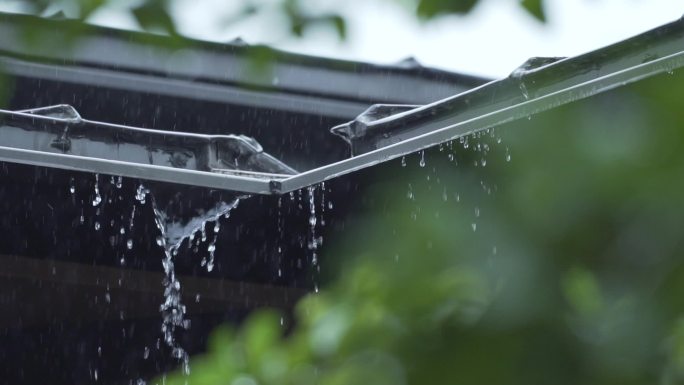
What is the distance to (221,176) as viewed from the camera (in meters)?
5.29

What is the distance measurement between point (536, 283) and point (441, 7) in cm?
51

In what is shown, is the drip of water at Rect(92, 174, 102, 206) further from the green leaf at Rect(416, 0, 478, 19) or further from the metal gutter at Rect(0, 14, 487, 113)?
the green leaf at Rect(416, 0, 478, 19)

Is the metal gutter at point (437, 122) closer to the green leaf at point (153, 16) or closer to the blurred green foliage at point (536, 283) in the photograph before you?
the green leaf at point (153, 16)

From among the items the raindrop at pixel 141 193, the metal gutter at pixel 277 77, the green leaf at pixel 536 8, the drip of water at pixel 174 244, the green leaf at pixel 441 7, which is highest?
the metal gutter at pixel 277 77

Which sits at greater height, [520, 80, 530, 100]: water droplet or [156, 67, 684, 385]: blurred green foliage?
[520, 80, 530, 100]: water droplet

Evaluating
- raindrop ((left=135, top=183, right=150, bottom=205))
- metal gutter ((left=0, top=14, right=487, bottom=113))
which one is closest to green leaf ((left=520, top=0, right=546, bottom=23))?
raindrop ((left=135, top=183, right=150, bottom=205))

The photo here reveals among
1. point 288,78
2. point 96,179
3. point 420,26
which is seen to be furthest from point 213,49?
point 420,26

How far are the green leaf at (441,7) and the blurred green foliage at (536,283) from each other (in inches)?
12.7

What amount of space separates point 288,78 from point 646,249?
25.7ft

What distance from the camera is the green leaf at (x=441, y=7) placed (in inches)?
60.2

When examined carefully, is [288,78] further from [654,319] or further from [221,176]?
[654,319]

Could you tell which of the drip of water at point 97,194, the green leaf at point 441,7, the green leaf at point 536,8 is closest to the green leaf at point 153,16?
the green leaf at point 441,7

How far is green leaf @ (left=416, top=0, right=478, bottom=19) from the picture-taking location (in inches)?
60.2

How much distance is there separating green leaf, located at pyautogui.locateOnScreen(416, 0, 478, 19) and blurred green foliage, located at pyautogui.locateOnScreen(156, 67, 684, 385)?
0.32m
